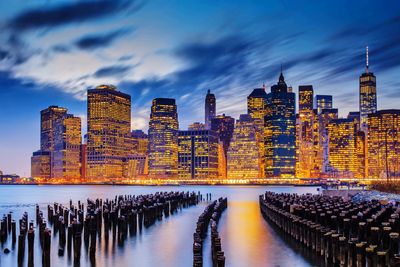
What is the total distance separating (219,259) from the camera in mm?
18875

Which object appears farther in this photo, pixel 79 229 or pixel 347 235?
pixel 347 235

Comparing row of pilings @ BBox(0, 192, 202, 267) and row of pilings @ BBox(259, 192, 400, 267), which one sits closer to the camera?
row of pilings @ BBox(259, 192, 400, 267)

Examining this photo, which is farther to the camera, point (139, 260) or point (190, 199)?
point (190, 199)

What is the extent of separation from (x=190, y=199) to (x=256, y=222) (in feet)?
103

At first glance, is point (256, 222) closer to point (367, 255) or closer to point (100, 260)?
point (100, 260)

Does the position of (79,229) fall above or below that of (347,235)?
above

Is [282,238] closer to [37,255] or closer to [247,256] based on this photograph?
[247,256]

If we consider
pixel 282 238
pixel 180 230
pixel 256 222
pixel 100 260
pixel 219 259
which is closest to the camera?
pixel 219 259

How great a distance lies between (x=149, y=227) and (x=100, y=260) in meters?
17.1

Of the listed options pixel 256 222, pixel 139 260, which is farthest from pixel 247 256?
pixel 256 222

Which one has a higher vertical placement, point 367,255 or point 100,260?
point 367,255

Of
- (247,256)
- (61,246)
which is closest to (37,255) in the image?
(61,246)

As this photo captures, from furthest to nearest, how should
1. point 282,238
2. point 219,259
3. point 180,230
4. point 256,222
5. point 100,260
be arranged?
point 256,222 < point 180,230 < point 282,238 < point 100,260 < point 219,259

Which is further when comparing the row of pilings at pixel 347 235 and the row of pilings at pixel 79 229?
the row of pilings at pixel 79 229
